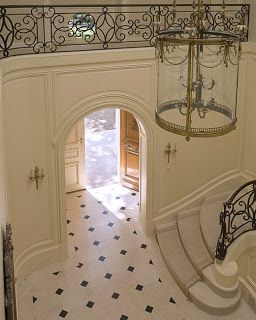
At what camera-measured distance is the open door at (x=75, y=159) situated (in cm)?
1173

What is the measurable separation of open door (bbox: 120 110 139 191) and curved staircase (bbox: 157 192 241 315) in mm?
2321

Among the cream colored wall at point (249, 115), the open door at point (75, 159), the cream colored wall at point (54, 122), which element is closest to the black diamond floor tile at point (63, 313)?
the cream colored wall at point (54, 122)

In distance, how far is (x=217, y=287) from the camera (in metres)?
8.18

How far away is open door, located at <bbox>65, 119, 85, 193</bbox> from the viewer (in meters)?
11.7

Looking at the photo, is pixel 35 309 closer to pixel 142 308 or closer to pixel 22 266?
pixel 22 266

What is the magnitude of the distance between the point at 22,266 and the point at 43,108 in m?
3.05

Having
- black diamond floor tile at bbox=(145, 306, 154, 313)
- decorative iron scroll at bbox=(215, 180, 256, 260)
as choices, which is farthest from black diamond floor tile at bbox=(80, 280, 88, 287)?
decorative iron scroll at bbox=(215, 180, 256, 260)

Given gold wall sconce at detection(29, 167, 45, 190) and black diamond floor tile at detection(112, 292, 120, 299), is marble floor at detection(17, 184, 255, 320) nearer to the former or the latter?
black diamond floor tile at detection(112, 292, 120, 299)

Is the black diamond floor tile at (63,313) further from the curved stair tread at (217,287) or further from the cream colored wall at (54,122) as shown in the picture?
the curved stair tread at (217,287)

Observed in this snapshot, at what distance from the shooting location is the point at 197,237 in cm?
942

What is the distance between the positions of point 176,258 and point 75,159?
4127 mm

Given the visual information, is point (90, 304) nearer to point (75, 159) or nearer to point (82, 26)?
point (75, 159)

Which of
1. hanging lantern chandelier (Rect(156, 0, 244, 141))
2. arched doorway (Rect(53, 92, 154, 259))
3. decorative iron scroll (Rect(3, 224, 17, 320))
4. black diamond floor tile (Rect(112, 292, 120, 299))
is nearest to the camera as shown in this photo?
decorative iron scroll (Rect(3, 224, 17, 320))

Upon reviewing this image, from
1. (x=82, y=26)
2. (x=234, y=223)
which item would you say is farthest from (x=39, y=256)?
(x=82, y=26)
